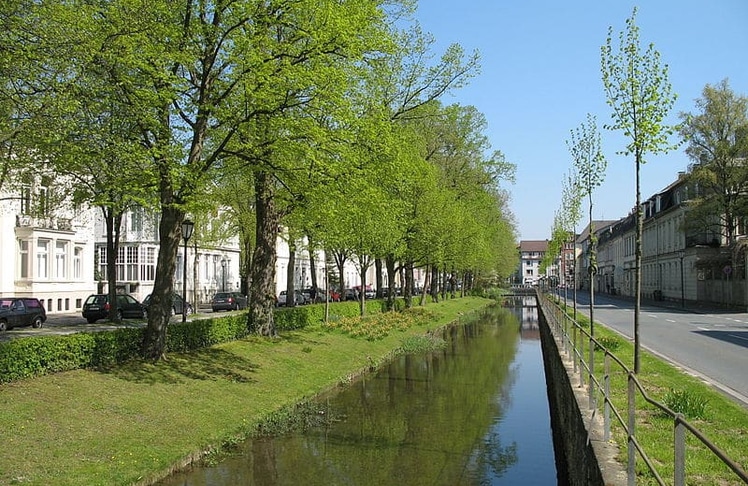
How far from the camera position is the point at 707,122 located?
50.9 metres

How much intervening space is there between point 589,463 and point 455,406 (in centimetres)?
924

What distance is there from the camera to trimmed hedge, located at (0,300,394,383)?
38.8 ft

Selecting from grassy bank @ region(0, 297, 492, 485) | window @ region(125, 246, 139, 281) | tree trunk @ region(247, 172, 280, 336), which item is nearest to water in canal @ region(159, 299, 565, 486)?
grassy bank @ region(0, 297, 492, 485)

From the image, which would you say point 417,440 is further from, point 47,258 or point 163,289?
point 47,258

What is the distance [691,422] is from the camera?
949 cm

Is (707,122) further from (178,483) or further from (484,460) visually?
(178,483)

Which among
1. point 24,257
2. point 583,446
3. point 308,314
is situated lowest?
point 583,446

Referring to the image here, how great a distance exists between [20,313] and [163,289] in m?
17.1

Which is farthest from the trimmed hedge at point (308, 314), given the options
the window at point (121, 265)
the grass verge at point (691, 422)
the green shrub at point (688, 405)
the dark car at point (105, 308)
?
the window at point (121, 265)

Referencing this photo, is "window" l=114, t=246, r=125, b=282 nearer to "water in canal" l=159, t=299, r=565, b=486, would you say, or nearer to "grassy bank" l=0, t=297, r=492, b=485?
"water in canal" l=159, t=299, r=565, b=486

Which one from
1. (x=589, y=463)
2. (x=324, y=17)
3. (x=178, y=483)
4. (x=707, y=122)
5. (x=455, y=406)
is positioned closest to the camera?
(x=589, y=463)

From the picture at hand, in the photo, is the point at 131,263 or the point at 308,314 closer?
the point at 308,314

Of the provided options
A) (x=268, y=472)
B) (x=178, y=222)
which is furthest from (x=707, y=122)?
(x=268, y=472)

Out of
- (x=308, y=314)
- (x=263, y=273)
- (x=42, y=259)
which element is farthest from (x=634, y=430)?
(x=42, y=259)
